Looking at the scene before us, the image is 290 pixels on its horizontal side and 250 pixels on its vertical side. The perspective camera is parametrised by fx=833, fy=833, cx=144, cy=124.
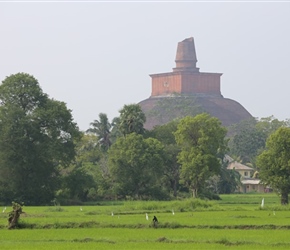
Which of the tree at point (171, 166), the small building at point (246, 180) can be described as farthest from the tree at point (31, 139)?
the small building at point (246, 180)

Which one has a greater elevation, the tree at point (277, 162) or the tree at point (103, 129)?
the tree at point (103, 129)

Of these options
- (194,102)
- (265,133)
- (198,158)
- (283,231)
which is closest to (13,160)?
(198,158)

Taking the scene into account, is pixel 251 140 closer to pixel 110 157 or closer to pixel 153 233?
pixel 110 157

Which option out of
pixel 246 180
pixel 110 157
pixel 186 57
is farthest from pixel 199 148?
pixel 186 57

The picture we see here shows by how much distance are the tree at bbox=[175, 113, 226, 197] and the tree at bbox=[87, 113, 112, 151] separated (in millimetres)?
17041

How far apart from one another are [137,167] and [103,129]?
1635 centimetres

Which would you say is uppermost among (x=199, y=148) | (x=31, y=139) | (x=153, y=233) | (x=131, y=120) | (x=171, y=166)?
(x=131, y=120)

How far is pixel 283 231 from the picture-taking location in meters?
32.2

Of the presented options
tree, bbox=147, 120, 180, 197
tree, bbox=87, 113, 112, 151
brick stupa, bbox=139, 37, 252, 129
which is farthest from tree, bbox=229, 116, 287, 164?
tree, bbox=147, 120, 180, 197

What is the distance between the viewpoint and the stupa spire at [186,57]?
158m

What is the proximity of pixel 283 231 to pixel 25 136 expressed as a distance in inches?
1279

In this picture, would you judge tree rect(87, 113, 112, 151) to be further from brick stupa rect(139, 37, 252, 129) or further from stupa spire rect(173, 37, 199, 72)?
stupa spire rect(173, 37, 199, 72)

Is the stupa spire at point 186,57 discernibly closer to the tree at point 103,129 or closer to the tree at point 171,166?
the tree at point 103,129

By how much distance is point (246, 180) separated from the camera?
102 meters
